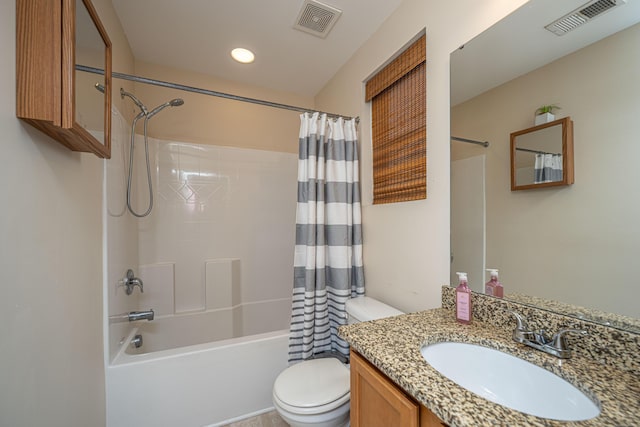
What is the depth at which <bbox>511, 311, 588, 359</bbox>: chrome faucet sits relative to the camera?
71 cm

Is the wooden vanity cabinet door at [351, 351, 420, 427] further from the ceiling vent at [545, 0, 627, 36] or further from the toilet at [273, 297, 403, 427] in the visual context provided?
the ceiling vent at [545, 0, 627, 36]

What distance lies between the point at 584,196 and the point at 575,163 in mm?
106

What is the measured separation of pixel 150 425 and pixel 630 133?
2330 mm

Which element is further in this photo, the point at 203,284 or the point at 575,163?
the point at 203,284

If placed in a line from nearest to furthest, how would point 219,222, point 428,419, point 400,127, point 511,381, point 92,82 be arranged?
1. point 428,419
2. point 511,381
3. point 92,82
4. point 400,127
5. point 219,222

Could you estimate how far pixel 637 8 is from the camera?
0.67 m

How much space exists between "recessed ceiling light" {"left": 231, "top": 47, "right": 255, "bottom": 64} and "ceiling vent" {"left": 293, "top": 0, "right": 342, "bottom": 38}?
50 centimetres

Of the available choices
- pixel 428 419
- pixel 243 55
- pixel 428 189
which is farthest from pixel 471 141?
pixel 243 55

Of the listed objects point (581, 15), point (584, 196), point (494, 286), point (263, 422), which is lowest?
point (263, 422)

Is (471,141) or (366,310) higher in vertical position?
(471,141)

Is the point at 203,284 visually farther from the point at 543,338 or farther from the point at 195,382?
the point at 543,338

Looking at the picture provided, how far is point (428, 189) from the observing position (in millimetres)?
1264

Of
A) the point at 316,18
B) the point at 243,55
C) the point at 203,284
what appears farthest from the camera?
the point at 203,284

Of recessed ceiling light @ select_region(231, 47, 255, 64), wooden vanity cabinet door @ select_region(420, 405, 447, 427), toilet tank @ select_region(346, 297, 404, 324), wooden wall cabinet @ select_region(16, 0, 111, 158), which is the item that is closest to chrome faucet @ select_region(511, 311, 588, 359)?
wooden vanity cabinet door @ select_region(420, 405, 447, 427)
